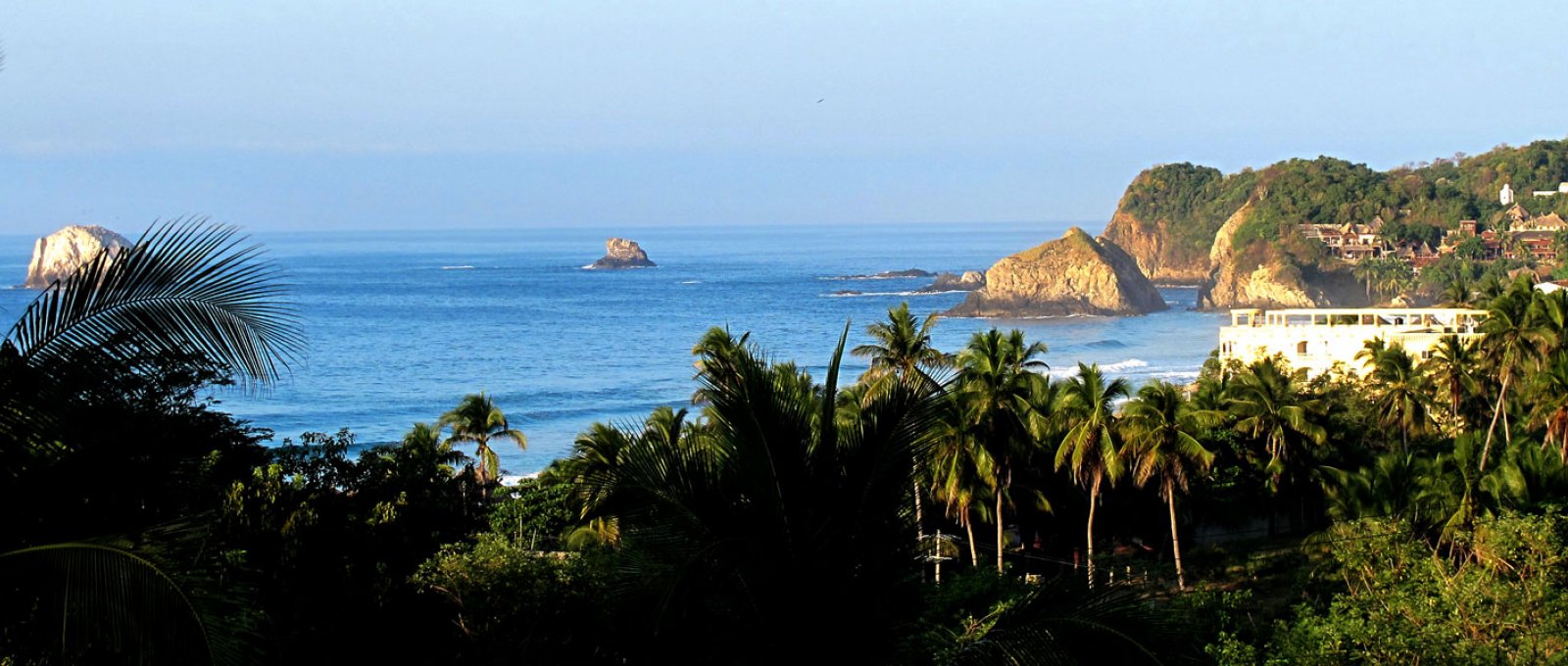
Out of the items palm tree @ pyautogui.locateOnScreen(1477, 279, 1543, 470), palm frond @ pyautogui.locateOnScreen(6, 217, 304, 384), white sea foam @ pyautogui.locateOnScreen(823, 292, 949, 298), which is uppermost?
palm frond @ pyautogui.locateOnScreen(6, 217, 304, 384)

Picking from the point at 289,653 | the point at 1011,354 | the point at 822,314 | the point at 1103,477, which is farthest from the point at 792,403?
the point at 822,314

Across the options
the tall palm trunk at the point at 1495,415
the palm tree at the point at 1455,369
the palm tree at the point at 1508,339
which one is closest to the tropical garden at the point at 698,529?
the tall palm trunk at the point at 1495,415

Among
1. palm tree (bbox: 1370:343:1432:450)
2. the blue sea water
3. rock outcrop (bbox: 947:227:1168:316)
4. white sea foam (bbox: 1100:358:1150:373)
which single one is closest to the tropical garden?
palm tree (bbox: 1370:343:1432:450)

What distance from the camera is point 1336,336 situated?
54.7m

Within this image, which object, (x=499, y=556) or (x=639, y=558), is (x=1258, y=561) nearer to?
(x=499, y=556)

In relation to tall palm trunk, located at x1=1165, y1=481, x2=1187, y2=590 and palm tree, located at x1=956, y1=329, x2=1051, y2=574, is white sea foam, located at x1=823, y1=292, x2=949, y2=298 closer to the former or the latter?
tall palm trunk, located at x1=1165, y1=481, x2=1187, y2=590

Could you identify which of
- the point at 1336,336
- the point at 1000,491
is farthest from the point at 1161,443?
the point at 1336,336

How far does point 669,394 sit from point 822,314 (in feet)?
184

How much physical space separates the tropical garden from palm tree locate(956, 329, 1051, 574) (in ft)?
0.22

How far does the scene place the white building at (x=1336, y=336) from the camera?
51400 mm

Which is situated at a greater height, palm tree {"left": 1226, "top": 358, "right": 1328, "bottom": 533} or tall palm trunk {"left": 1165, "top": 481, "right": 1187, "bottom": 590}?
palm tree {"left": 1226, "top": 358, "right": 1328, "bottom": 533}

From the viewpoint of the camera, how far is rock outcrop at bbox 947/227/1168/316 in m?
139

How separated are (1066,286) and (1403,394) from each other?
349ft

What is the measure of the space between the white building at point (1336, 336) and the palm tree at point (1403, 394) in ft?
44.0
